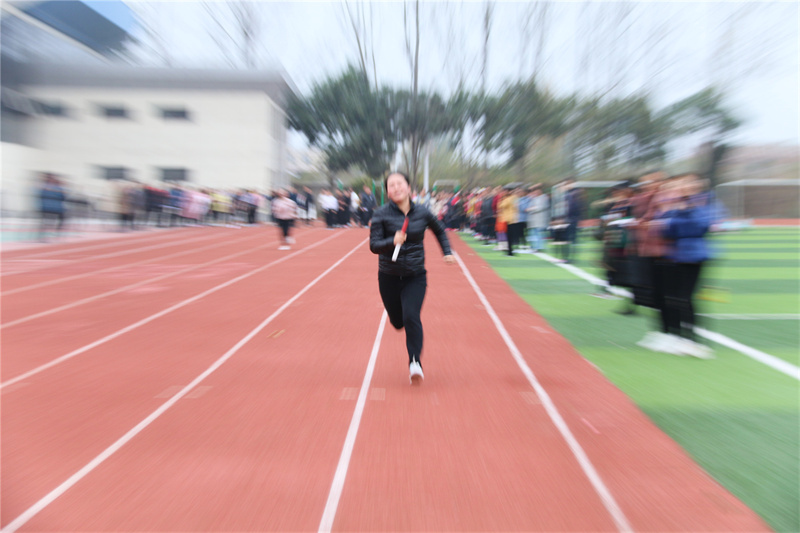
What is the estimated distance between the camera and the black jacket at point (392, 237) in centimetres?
546

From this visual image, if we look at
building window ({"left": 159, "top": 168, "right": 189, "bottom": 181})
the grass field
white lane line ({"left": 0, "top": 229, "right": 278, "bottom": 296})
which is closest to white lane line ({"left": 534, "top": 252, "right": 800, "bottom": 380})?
the grass field

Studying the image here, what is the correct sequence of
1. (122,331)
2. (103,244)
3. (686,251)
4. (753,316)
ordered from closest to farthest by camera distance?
(686,251)
(122,331)
(753,316)
(103,244)

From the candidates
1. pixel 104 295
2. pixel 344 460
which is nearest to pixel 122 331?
pixel 104 295

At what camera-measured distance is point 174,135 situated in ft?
116

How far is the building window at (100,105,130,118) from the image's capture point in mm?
35312

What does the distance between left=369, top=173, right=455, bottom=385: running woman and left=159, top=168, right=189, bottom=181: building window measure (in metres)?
32.5

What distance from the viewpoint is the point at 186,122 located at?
1395 inches

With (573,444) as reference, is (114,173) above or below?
above

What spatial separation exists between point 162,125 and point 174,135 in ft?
2.79

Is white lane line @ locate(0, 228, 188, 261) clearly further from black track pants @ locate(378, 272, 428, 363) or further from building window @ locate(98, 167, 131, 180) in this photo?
building window @ locate(98, 167, 131, 180)

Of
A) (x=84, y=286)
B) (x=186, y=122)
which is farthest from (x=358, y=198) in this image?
(x=84, y=286)

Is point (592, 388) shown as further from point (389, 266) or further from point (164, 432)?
point (164, 432)

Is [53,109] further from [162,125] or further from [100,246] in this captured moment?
[100,246]

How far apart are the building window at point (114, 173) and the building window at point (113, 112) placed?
115 inches
